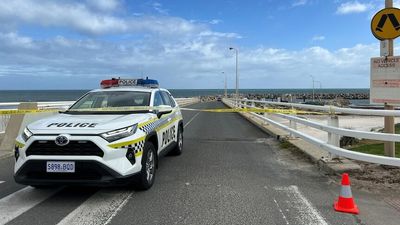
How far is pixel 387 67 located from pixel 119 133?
5413 millimetres

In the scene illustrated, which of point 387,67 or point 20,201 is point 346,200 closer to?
point 387,67

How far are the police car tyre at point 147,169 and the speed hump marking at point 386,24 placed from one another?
16.4ft

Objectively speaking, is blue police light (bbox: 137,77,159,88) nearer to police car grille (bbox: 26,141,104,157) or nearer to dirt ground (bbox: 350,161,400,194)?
police car grille (bbox: 26,141,104,157)

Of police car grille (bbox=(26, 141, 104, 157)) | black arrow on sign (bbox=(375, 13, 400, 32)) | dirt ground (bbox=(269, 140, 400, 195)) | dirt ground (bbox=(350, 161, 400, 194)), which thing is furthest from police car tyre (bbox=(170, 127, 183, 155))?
black arrow on sign (bbox=(375, 13, 400, 32))

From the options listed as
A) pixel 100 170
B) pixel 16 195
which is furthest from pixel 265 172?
pixel 16 195

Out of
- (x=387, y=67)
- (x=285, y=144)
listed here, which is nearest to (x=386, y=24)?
(x=387, y=67)

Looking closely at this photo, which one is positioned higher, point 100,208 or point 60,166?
point 60,166

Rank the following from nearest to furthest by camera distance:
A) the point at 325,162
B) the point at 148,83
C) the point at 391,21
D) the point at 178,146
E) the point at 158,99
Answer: the point at 391,21 < the point at 325,162 < the point at 158,99 < the point at 148,83 < the point at 178,146

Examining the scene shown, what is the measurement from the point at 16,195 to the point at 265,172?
15.1 ft

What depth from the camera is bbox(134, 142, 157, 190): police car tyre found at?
268 inches

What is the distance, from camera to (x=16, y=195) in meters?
6.81

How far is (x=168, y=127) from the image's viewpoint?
9180 mm

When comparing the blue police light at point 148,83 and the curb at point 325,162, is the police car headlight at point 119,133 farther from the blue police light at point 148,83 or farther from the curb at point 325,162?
the curb at point 325,162

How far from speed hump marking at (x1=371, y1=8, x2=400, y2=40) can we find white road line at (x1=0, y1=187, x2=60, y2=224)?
22.0ft
